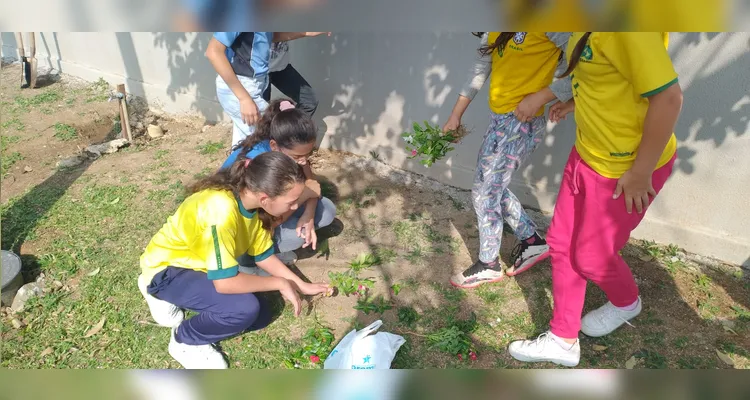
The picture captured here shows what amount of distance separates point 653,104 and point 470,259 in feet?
6.53

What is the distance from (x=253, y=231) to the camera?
2.77m

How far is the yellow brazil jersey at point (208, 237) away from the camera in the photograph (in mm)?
2454

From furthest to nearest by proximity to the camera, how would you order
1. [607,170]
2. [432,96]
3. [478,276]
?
[432,96]
[478,276]
[607,170]

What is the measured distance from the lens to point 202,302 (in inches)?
105

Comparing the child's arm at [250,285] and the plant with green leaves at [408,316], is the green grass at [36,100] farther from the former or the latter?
the plant with green leaves at [408,316]

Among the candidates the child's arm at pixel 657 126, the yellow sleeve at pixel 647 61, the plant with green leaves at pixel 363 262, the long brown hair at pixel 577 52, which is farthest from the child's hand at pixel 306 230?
the yellow sleeve at pixel 647 61

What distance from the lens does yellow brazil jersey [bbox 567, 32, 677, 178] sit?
167cm

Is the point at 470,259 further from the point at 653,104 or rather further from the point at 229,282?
the point at 653,104

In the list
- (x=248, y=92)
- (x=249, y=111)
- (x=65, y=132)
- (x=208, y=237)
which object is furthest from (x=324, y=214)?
(x=65, y=132)

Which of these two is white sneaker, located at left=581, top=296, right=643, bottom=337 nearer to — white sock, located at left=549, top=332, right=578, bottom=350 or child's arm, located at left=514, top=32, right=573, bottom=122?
white sock, located at left=549, top=332, right=578, bottom=350

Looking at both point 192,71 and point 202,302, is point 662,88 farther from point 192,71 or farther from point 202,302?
point 192,71

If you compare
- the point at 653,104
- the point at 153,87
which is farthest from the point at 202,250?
the point at 153,87

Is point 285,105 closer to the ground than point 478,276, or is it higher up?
higher up

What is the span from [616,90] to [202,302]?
217 centimetres
